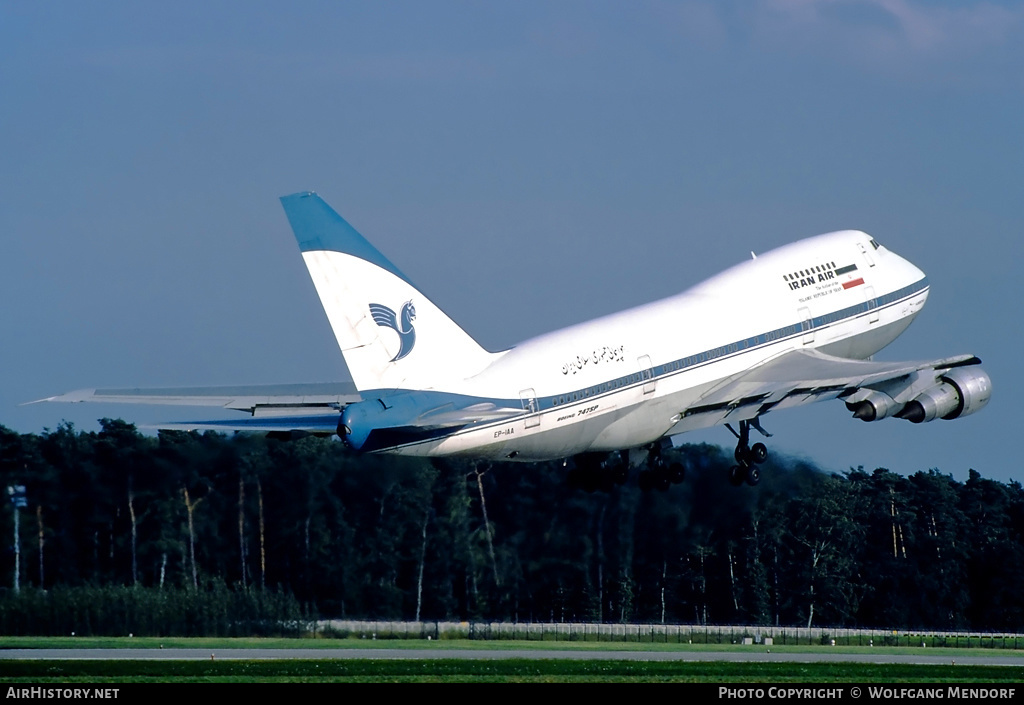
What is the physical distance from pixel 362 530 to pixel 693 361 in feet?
38.6

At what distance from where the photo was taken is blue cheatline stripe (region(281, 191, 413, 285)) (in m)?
43.8

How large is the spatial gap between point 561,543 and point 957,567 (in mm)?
21738

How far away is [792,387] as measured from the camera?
53156 millimetres

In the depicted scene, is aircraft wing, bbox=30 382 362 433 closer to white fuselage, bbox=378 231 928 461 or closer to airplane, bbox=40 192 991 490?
airplane, bbox=40 192 991 490

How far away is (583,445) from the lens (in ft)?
163

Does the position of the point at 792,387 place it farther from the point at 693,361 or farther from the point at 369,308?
the point at 369,308

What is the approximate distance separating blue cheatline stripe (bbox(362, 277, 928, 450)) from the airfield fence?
11.6m

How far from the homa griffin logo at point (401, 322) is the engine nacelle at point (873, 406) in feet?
46.4

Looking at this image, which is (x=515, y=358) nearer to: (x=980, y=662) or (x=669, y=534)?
(x=669, y=534)

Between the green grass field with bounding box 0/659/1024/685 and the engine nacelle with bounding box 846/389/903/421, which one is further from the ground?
the engine nacelle with bounding box 846/389/903/421

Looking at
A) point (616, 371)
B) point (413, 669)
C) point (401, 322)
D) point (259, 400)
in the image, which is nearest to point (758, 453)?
point (616, 371)

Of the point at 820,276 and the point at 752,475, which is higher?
the point at 820,276

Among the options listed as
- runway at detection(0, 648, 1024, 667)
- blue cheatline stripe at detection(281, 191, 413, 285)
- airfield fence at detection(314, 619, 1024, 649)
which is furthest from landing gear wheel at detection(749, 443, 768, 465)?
blue cheatline stripe at detection(281, 191, 413, 285)
